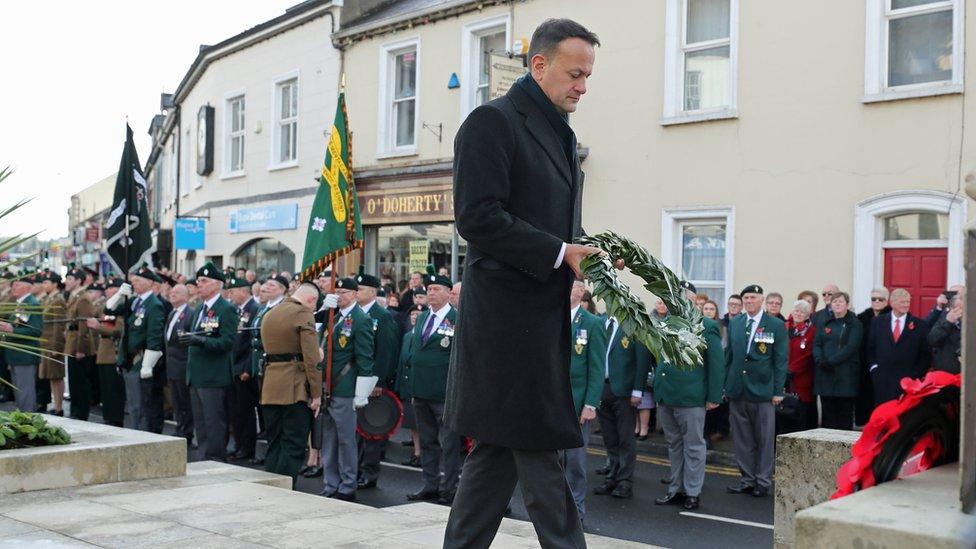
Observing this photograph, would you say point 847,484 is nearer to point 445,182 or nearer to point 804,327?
point 804,327

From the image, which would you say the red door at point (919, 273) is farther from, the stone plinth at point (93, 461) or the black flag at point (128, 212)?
the black flag at point (128, 212)

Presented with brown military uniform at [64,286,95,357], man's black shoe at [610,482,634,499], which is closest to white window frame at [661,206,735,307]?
man's black shoe at [610,482,634,499]

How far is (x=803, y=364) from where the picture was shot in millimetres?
12211

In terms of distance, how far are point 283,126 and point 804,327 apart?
15.6 meters

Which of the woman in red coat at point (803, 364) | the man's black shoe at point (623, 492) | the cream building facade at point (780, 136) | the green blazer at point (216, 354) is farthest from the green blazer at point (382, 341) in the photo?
the cream building facade at point (780, 136)

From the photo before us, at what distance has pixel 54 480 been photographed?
23.4 ft

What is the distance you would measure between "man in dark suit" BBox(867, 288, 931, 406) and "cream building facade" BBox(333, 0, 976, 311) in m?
0.91

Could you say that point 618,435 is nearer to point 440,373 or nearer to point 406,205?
point 440,373

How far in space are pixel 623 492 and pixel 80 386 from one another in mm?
9302

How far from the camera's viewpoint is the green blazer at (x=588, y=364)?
29.7ft

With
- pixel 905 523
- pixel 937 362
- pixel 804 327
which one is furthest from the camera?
pixel 804 327

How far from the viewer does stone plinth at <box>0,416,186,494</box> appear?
6.96 meters

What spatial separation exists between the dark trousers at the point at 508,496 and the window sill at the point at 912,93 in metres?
10.7

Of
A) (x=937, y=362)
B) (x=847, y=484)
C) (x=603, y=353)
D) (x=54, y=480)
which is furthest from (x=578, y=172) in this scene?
(x=937, y=362)
